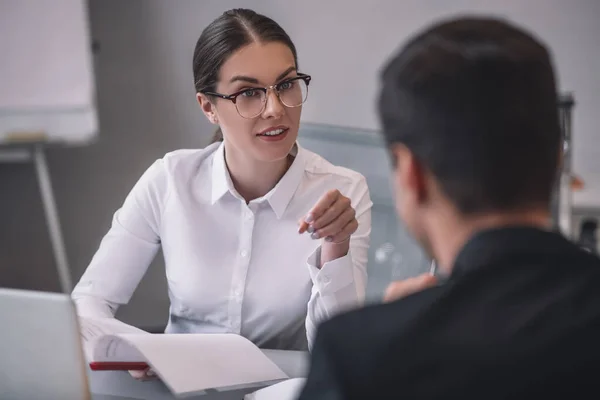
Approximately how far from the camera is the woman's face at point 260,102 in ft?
5.48

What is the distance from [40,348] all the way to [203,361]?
28 cm

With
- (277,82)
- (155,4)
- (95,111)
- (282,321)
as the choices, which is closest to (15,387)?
(282,321)

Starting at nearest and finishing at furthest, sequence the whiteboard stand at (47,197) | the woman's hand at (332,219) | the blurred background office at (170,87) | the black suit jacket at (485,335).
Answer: the black suit jacket at (485,335) → the woman's hand at (332,219) → the blurred background office at (170,87) → the whiteboard stand at (47,197)

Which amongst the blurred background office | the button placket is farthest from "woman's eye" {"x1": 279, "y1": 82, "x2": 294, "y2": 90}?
the blurred background office

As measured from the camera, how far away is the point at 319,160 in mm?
1842

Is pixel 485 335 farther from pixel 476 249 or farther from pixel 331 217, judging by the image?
pixel 331 217

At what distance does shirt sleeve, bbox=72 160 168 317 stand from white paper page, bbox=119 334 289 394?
0.42 metres

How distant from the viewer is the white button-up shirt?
5.52ft

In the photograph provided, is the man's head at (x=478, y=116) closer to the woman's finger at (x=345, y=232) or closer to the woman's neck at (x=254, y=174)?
the woman's finger at (x=345, y=232)

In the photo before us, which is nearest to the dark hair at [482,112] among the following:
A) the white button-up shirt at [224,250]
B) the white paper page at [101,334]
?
the white paper page at [101,334]

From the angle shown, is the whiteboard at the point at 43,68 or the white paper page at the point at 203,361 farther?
the whiteboard at the point at 43,68

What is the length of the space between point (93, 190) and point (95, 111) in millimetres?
416

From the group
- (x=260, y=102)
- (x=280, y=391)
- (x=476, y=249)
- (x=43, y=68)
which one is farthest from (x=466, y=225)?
(x=43, y=68)

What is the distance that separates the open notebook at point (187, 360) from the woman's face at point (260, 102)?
0.50 metres
